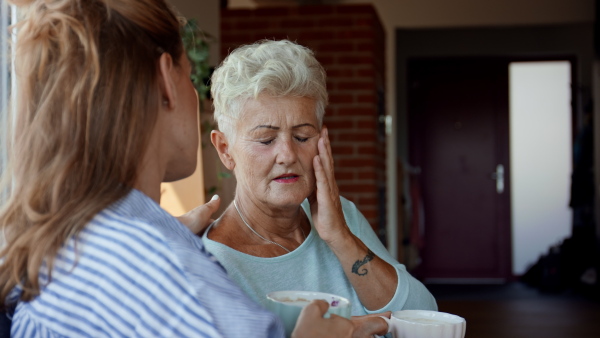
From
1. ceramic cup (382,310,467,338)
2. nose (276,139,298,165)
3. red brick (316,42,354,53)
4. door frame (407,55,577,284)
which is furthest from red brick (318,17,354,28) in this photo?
ceramic cup (382,310,467,338)

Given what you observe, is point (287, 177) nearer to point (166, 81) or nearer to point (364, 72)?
point (166, 81)

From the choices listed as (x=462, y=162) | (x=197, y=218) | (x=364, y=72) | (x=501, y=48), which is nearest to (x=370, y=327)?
(x=197, y=218)

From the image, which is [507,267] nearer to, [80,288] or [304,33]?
[304,33]

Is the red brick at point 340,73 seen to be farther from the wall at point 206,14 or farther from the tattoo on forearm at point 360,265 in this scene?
the tattoo on forearm at point 360,265

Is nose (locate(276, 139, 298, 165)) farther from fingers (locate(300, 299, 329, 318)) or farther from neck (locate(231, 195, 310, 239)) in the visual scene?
fingers (locate(300, 299, 329, 318))

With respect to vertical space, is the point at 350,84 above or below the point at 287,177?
above

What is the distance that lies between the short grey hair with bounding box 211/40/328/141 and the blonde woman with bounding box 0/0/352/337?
26.9 inches

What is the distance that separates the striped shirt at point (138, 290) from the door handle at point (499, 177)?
24.3 ft

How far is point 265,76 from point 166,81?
0.68 meters

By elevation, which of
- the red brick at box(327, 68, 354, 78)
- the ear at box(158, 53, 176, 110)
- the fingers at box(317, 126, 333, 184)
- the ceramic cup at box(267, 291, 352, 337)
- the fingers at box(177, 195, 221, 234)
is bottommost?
the ceramic cup at box(267, 291, 352, 337)

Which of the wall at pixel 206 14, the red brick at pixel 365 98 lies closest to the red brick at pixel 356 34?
the red brick at pixel 365 98

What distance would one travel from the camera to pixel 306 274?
1.56 m

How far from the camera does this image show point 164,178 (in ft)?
3.24

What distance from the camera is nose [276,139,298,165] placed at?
1.59 meters
